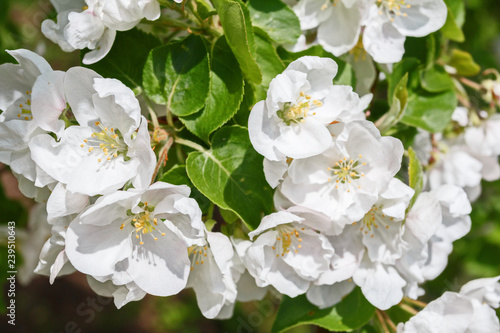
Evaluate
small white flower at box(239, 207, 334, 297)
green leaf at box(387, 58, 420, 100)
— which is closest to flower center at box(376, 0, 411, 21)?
green leaf at box(387, 58, 420, 100)

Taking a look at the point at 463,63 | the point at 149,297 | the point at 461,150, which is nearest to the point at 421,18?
the point at 463,63

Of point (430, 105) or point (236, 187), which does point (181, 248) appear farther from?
point (430, 105)

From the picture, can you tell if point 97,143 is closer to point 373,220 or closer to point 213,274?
point 213,274

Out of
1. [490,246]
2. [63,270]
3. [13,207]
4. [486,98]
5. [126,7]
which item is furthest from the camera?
[490,246]

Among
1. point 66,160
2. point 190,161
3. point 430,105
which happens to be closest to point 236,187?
point 190,161

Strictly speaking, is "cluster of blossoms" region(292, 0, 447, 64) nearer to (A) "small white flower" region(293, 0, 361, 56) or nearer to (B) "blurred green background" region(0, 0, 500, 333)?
(A) "small white flower" region(293, 0, 361, 56)

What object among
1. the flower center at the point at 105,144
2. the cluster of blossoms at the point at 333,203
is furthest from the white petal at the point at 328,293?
the flower center at the point at 105,144
